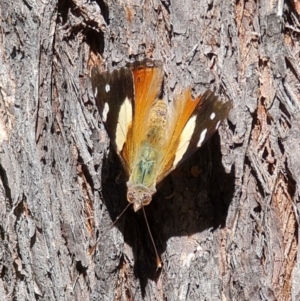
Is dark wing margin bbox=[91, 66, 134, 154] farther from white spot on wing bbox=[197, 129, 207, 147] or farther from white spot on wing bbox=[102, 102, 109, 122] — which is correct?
white spot on wing bbox=[197, 129, 207, 147]

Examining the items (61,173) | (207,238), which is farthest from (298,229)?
(61,173)

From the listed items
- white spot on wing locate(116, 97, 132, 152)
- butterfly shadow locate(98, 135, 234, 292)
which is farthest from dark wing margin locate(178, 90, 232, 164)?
white spot on wing locate(116, 97, 132, 152)

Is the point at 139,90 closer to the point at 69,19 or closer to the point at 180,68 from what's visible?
the point at 180,68

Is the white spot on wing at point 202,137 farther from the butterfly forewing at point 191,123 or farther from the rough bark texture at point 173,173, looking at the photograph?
the rough bark texture at point 173,173

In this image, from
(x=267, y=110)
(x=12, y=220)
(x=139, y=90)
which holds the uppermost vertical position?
(x=139, y=90)

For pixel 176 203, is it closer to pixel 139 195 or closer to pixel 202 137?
pixel 139 195

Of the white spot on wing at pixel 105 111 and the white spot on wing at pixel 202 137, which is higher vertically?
the white spot on wing at pixel 105 111

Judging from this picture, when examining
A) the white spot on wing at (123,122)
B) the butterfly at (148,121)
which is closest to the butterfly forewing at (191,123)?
the butterfly at (148,121)
